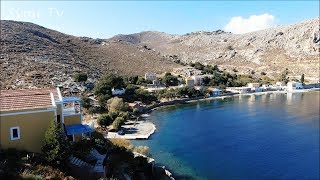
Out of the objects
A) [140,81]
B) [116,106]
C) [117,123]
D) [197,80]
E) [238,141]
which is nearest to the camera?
[238,141]

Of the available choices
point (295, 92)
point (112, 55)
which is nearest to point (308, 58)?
point (295, 92)

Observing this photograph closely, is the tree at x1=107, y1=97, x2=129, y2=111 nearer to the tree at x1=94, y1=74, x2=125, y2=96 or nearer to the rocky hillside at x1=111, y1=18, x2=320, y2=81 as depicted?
the tree at x1=94, y1=74, x2=125, y2=96

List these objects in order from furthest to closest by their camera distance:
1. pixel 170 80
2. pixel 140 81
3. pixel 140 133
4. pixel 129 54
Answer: pixel 129 54
pixel 170 80
pixel 140 81
pixel 140 133

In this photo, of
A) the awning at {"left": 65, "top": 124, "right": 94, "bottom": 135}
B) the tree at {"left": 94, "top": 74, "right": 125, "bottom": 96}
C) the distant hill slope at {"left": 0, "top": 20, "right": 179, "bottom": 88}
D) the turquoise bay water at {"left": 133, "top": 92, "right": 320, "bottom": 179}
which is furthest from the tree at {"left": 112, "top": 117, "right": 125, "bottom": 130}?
the awning at {"left": 65, "top": 124, "right": 94, "bottom": 135}

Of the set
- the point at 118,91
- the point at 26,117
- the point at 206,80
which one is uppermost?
the point at 26,117

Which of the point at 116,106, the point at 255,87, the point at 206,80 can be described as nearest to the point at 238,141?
the point at 116,106

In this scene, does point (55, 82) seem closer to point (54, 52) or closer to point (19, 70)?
point (19, 70)

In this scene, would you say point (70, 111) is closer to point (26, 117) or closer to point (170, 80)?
point (26, 117)
